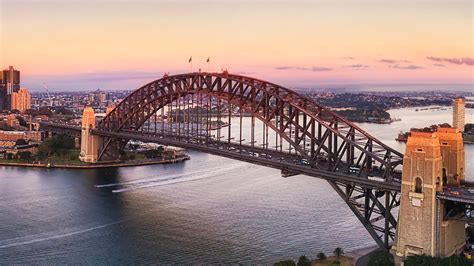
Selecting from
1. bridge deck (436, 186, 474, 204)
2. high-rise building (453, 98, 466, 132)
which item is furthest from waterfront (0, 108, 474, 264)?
high-rise building (453, 98, 466, 132)

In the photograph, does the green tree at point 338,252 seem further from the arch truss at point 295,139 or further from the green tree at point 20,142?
the green tree at point 20,142

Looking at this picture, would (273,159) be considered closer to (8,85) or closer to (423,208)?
(423,208)

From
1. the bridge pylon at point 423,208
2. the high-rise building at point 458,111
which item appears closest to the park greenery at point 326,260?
the bridge pylon at point 423,208

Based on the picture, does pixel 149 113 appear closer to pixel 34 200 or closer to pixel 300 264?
pixel 34 200

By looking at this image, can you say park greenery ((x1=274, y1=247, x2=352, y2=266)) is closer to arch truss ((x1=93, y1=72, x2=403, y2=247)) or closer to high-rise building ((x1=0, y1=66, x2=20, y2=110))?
arch truss ((x1=93, y1=72, x2=403, y2=247))

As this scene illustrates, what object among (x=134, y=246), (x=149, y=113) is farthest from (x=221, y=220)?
(x=149, y=113)

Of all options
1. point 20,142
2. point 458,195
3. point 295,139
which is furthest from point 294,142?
point 20,142
